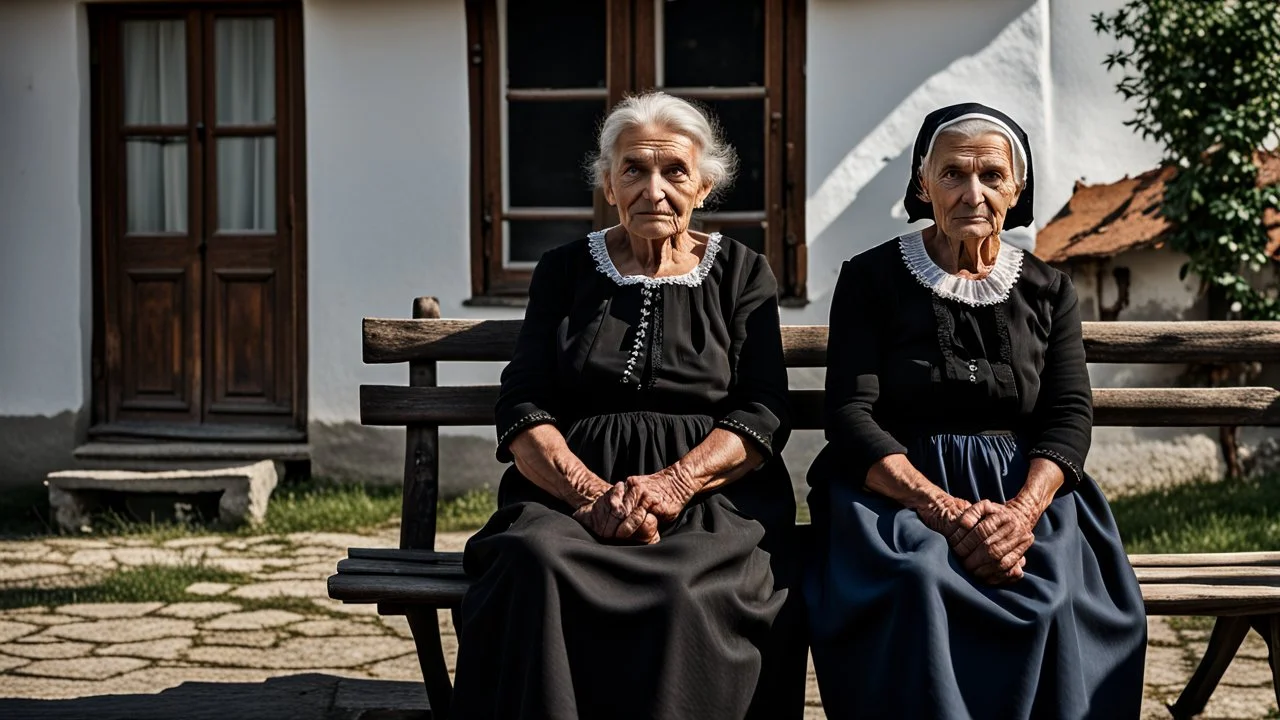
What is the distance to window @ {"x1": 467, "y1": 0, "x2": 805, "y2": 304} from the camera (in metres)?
7.15

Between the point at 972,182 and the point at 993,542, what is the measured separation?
33.0 inches

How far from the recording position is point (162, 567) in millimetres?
5660

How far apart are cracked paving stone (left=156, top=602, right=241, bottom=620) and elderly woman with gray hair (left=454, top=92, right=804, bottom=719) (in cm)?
220

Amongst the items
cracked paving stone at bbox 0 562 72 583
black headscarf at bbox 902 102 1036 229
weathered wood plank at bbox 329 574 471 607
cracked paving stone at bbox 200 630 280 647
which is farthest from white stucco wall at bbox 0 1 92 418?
black headscarf at bbox 902 102 1036 229

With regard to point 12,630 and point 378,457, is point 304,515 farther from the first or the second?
point 12,630

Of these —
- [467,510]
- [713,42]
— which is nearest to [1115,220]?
[713,42]

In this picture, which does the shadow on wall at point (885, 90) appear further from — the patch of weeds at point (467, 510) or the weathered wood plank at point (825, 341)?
the weathered wood plank at point (825, 341)

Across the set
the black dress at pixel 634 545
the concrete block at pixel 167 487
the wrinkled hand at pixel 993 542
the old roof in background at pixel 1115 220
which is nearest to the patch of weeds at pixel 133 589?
the concrete block at pixel 167 487

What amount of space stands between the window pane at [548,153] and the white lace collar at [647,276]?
3.96 m

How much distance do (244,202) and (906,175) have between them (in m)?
3.63

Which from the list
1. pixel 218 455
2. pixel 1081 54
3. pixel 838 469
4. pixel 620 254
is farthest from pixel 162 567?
pixel 1081 54

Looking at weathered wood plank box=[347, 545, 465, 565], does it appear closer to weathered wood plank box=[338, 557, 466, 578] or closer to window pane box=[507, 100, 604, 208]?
weathered wood plank box=[338, 557, 466, 578]

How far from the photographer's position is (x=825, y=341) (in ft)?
11.7

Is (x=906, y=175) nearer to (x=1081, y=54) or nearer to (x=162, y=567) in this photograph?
(x=1081, y=54)
